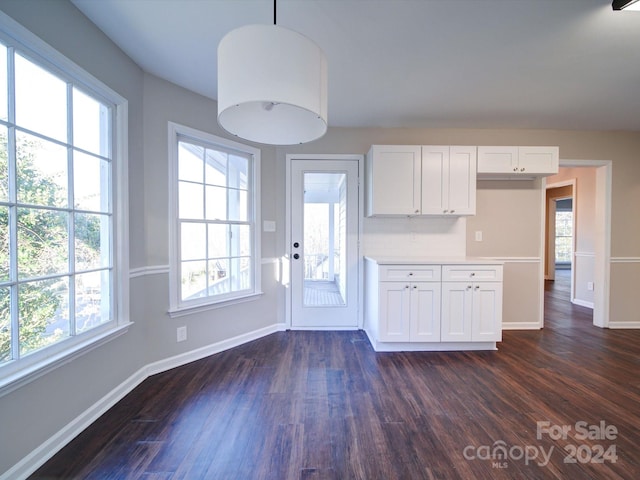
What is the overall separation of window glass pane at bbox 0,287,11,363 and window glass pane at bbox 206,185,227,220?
1489 millimetres

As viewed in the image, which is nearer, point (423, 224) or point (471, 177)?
point (471, 177)

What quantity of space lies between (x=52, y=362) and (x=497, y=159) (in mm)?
4031

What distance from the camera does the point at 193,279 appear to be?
253cm

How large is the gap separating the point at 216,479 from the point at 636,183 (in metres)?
5.33

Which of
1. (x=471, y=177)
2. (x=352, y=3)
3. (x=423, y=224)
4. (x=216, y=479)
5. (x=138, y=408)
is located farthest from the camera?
(x=423, y=224)

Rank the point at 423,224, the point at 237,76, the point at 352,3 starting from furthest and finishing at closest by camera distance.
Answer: the point at 423,224, the point at 352,3, the point at 237,76

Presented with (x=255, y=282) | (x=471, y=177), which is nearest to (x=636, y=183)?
(x=471, y=177)

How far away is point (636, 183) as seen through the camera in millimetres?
3422

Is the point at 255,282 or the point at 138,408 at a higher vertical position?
the point at 255,282

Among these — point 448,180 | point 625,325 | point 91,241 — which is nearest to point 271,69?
point 91,241

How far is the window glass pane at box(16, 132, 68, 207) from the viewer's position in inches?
53.1

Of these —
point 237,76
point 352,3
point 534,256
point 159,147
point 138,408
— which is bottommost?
point 138,408

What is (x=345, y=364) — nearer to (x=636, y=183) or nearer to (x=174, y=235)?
(x=174, y=235)

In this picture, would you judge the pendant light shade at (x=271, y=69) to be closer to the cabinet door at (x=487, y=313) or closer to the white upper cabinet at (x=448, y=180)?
the white upper cabinet at (x=448, y=180)
